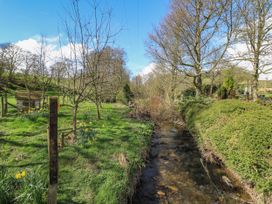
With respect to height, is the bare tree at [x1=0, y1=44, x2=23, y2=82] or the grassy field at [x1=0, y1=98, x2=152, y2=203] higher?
the bare tree at [x1=0, y1=44, x2=23, y2=82]

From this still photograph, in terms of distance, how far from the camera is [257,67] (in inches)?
508

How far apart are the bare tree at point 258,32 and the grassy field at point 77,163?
9.24 m

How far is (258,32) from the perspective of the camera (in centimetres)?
1206

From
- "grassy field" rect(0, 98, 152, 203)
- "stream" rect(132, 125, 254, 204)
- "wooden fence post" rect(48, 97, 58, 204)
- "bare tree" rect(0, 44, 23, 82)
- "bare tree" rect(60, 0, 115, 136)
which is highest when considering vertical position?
"bare tree" rect(0, 44, 23, 82)

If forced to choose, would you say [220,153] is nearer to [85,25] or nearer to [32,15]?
[85,25]

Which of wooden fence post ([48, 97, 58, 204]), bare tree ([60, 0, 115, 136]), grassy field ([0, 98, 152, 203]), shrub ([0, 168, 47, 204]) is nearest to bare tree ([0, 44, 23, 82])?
grassy field ([0, 98, 152, 203])

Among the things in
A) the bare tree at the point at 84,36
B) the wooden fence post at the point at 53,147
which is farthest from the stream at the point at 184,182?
the bare tree at the point at 84,36

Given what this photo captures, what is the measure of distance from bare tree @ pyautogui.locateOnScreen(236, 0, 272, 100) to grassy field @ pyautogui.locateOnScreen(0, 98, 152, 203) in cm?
924

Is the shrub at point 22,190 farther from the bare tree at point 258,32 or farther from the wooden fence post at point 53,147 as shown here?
the bare tree at point 258,32

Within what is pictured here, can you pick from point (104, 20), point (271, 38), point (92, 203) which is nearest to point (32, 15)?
point (104, 20)

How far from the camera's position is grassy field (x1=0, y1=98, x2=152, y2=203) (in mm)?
2957

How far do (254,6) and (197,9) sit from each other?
12.1ft

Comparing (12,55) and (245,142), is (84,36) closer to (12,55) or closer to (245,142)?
(245,142)

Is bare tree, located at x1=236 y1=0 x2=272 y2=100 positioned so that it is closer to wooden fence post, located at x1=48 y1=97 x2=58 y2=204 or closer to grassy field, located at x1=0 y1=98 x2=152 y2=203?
grassy field, located at x1=0 y1=98 x2=152 y2=203
